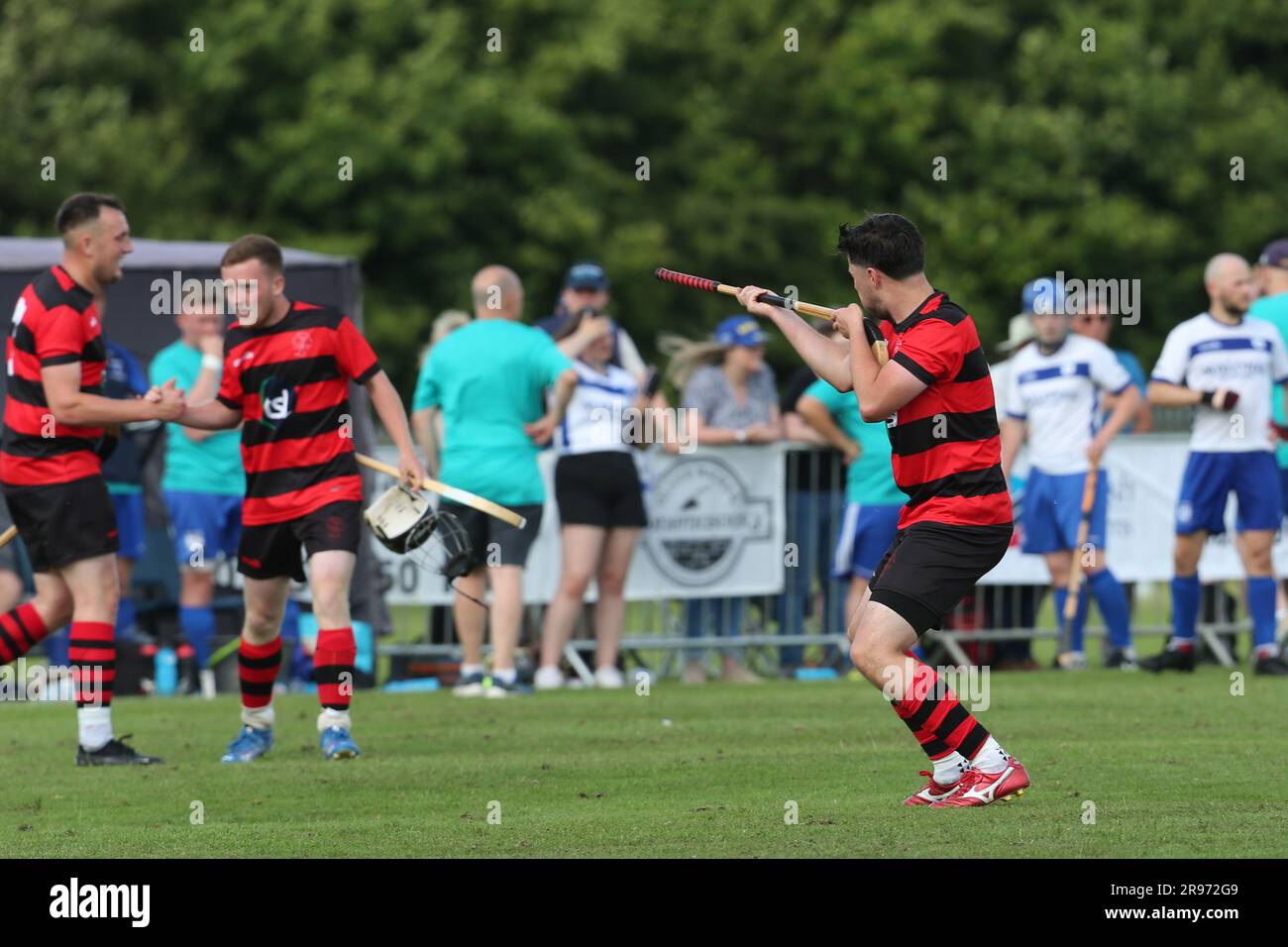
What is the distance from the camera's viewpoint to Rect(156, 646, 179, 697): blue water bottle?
14312mm

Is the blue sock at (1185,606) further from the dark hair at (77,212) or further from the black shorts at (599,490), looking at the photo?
the dark hair at (77,212)

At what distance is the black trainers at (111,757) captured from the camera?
9695mm

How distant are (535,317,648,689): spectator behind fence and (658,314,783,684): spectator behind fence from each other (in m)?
0.87

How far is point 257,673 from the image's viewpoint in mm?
9695

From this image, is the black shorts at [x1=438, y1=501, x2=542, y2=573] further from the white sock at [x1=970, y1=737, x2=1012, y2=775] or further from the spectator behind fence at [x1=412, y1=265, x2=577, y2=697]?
the white sock at [x1=970, y1=737, x2=1012, y2=775]

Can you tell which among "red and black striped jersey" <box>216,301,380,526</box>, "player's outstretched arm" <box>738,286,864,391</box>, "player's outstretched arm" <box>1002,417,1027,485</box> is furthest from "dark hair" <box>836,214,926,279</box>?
"player's outstretched arm" <box>1002,417,1027,485</box>

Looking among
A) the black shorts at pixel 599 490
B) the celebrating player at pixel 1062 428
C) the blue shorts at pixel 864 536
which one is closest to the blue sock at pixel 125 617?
the black shorts at pixel 599 490

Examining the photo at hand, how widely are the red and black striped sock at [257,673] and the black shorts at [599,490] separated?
160 inches

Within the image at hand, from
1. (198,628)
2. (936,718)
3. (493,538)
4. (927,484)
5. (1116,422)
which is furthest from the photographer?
(1116,422)

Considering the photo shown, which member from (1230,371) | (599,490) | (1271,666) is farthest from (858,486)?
(1271,666)

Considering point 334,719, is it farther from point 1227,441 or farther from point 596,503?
point 1227,441

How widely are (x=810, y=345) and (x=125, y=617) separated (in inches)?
306

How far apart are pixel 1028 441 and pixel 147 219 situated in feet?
80.3
